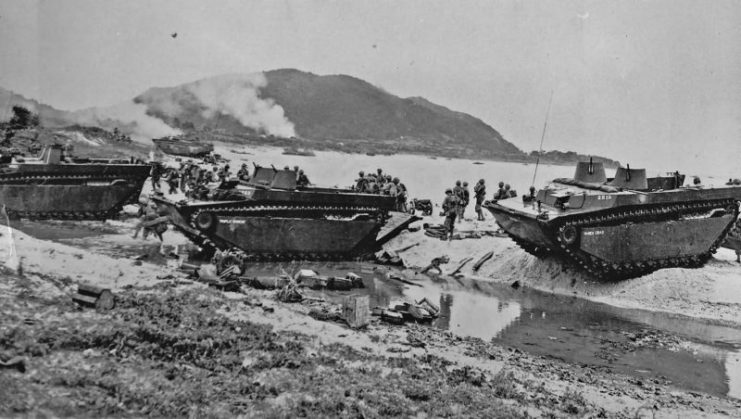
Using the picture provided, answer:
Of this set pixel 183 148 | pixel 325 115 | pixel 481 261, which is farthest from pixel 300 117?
pixel 481 261

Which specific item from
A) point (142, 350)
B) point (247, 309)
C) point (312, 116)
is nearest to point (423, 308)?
point (247, 309)

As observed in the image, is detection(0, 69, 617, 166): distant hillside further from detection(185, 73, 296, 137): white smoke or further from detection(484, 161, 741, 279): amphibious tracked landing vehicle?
detection(484, 161, 741, 279): amphibious tracked landing vehicle

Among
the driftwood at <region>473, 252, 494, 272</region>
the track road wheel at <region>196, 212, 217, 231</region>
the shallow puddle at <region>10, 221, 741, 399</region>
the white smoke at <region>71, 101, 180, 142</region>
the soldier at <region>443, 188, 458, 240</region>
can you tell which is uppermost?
the white smoke at <region>71, 101, 180, 142</region>

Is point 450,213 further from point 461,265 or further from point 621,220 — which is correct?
point 621,220

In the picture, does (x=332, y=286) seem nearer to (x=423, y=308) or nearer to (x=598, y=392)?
(x=423, y=308)

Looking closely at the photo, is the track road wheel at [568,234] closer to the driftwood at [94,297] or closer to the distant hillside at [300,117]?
the driftwood at [94,297]

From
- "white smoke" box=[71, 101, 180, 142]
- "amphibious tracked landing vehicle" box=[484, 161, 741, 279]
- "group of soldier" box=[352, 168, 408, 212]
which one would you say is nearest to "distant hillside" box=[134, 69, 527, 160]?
"white smoke" box=[71, 101, 180, 142]

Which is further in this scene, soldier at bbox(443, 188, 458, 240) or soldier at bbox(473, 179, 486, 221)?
soldier at bbox(473, 179, 486, 221)
